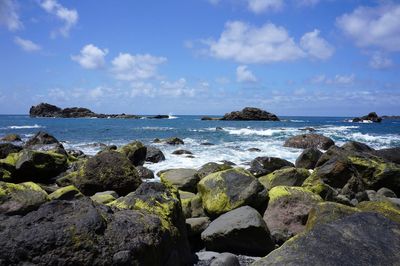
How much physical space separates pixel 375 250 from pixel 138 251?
8.47 ft

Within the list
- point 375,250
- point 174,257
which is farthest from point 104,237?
point 375,250

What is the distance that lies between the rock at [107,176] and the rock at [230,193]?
2.65 metres

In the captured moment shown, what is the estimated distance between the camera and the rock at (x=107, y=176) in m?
10.5

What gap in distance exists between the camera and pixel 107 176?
414 inches

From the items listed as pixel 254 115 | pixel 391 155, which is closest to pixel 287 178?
pixel 391 155

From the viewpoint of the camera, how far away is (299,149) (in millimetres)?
27438

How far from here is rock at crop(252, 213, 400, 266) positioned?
12.4 ft

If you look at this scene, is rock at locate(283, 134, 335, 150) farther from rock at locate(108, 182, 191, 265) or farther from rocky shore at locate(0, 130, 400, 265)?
rock at locate(108, 182, 191, 265)

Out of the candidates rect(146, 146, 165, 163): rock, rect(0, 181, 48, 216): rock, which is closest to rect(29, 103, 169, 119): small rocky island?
rect(146, 146, 165, 163): rock

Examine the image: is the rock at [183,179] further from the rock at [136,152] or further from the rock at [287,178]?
the rock at [136,152]

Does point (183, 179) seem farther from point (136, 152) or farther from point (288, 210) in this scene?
point (136, 152)

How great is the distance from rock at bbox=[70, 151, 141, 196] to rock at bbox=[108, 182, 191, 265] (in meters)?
4.48

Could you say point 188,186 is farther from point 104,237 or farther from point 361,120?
point 361,120

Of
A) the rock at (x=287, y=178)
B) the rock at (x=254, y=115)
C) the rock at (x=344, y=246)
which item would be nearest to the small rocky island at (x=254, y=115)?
the rock at (x=254, y=115)
